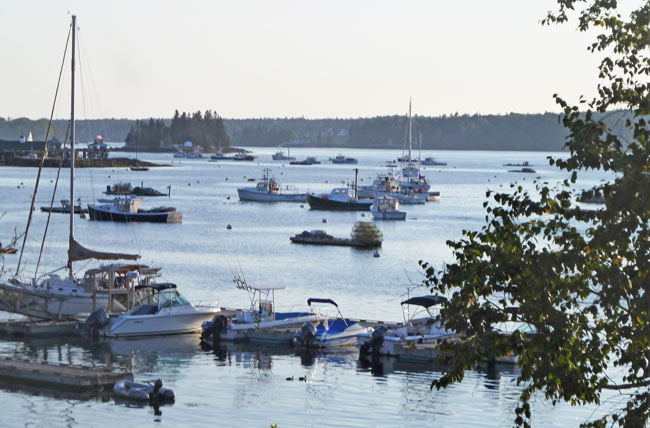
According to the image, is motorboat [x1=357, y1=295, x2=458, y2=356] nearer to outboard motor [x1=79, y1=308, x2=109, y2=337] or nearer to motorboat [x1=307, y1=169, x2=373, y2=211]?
outboard motor [x1=79, y1=308, x2=109, y2=337]

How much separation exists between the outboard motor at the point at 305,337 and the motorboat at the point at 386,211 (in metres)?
70.7

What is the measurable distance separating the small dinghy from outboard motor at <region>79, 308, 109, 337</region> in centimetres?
891

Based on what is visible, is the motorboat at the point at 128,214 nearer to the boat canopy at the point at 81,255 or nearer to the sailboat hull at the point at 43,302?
the boat canopy at the point at 81,255

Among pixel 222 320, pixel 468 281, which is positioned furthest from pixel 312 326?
pixel 468 281

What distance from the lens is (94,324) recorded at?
125 ft

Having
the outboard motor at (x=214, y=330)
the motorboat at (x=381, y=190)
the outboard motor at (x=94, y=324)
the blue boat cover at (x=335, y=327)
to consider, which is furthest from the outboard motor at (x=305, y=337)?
the motorboat at (x=381, y=190)

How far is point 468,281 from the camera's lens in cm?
1409

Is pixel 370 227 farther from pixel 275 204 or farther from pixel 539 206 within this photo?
pixel 539 206

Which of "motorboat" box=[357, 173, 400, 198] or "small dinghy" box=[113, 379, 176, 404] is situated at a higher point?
"motorboat" box=[357, 173, 400, 198]

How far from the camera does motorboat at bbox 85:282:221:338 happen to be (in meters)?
38.2

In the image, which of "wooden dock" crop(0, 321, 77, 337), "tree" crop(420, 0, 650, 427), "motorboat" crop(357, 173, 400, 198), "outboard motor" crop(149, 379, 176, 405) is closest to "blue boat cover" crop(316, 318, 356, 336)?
"wooden dock" crop(0, 321, 77, 337)

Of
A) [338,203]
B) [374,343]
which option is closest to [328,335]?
[374,343]

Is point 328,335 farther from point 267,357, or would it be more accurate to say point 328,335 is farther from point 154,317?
point 154,317

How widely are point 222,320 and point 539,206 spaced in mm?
25511
